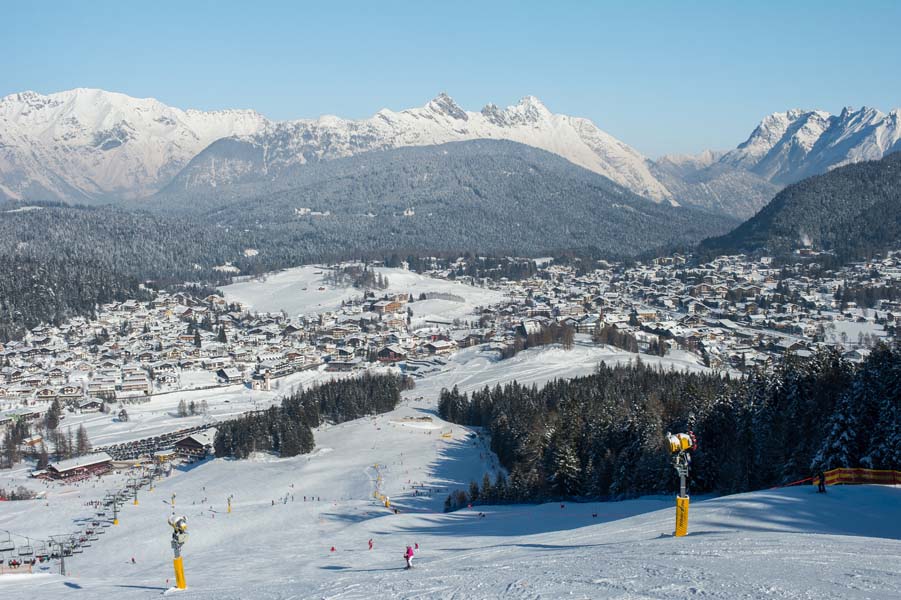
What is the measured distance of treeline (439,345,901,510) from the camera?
25812 mm

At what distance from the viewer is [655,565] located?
12.8 meters

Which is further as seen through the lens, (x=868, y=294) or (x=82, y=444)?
(x=868, y=294)

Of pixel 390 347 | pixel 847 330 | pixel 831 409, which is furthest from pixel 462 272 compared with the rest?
pixel 831 409

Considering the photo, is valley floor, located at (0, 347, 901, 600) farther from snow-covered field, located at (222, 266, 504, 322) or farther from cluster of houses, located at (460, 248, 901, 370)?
snow-covered field, located at (222, 266, 504, 322)

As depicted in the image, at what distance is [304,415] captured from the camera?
179ft

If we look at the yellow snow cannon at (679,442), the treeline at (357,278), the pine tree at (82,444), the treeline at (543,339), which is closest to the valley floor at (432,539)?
the yellow snow cannon at (679,442)

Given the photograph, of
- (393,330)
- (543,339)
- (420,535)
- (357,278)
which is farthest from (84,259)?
(420,535)

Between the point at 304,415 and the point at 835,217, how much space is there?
127 m

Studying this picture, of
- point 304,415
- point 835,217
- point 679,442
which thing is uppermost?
point 835,217

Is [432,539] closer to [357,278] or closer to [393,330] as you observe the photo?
[393,330]

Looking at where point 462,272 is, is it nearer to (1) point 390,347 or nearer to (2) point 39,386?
(1) point 390,347

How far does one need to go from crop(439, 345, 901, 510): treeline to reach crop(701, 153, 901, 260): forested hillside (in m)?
105

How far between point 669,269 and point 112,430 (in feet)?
339

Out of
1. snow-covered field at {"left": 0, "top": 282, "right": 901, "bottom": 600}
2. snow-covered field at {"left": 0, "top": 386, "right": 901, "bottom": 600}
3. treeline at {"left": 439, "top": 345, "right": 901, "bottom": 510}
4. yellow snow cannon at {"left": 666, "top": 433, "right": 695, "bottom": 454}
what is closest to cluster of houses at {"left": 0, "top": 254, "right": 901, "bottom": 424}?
snow-covered field at {"left": 0, "top": 282, "right": 901, "bottom": 600}
